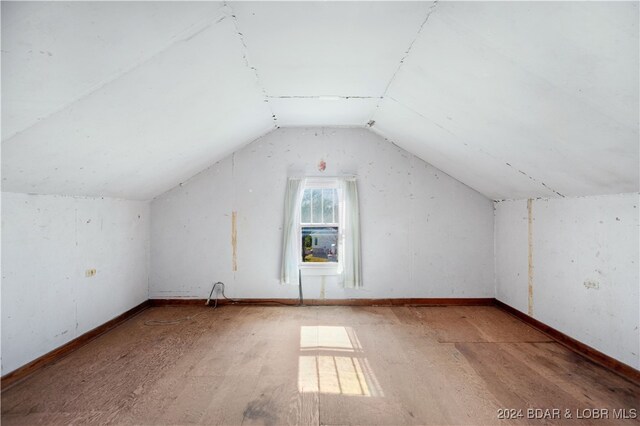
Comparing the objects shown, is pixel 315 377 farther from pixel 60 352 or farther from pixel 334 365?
pixel 60 352

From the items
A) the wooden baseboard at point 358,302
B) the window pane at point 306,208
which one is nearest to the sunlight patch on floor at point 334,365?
the wooden baseboard at point 358,302

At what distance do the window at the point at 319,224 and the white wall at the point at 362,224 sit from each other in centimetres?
30

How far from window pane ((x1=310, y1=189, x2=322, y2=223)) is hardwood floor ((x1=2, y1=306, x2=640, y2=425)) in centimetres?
156

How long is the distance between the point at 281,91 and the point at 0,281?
2.77 m

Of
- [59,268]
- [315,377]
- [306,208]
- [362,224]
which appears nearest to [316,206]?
[306,208]

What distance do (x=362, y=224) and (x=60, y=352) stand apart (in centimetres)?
367

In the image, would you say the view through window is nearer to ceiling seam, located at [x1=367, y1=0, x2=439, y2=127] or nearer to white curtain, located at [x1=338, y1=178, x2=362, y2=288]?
white curtain, located at [x1=338, y1=178, x2=362, y2=288]

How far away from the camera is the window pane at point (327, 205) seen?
5207 millimetres

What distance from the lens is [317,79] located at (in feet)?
10.5

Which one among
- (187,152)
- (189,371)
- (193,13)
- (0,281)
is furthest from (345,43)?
(0,281)

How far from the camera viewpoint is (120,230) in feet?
14.1

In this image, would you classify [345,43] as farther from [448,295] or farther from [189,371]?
[448,295]

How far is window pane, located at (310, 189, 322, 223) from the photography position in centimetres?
521

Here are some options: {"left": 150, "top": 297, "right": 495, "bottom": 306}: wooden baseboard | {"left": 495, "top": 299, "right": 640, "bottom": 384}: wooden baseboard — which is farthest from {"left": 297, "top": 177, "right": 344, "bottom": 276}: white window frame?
{"left": 495, "top": 299, "right": 640, "bottom": 384}: wooden baseboard
